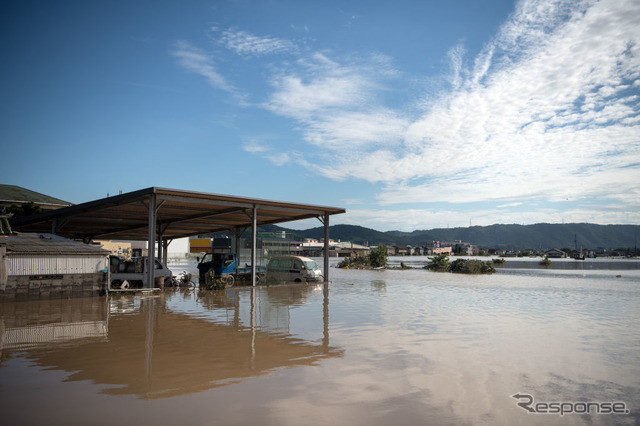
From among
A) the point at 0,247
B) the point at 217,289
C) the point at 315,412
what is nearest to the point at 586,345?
the point at 315,412

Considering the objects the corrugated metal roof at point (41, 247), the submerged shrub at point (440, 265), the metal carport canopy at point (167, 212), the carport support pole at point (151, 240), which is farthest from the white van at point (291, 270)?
the submerged shrub at point (440, 265)

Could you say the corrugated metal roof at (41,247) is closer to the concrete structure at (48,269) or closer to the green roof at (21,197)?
the concrete structure at (48,269)

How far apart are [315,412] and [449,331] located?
19.2 feet

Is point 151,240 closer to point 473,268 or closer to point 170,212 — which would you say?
point 170,212

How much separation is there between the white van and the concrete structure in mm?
9019

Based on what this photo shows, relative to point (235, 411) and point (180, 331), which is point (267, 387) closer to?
point (235, 411)

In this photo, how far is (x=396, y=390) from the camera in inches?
222

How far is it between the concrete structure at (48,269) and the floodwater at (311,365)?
2.07 meters

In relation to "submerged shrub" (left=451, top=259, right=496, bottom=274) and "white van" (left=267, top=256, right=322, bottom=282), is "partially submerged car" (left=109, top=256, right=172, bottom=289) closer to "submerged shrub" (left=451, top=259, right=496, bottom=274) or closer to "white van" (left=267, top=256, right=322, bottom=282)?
"white van" (left=267, top=256, right=322, bottom=282)

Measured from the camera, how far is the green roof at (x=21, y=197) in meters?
40.9

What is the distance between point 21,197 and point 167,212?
2891cm

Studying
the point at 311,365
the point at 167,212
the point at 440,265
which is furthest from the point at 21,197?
the point at 311,365

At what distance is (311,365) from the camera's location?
267 inches

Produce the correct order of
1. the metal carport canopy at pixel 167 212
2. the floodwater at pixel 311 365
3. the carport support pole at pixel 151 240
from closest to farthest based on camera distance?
the floodwater at pixel 311 365 < the carport support pole at pixel 151 240 < the metal carport canopy at pixel 167 212
